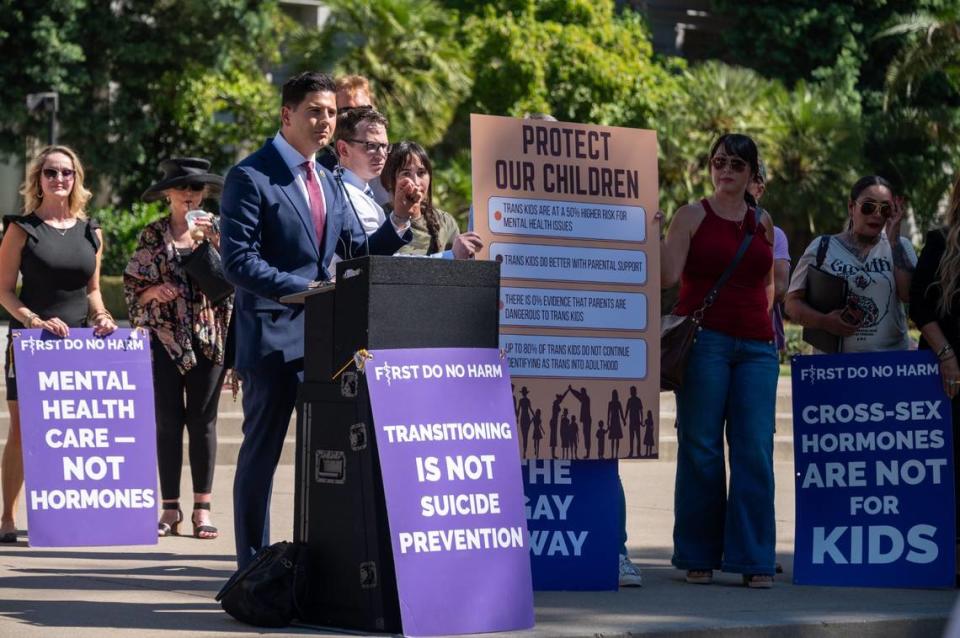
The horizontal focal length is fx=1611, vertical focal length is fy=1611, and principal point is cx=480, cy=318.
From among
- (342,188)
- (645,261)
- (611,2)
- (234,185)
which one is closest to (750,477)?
(645,261)

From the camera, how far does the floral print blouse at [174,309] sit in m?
8.73

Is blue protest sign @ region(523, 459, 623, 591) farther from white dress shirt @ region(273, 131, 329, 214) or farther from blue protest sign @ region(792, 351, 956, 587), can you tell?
white dress shirt @ region(273, 131, 329, 214)

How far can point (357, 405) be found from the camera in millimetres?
5473

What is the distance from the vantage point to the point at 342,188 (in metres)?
6.40

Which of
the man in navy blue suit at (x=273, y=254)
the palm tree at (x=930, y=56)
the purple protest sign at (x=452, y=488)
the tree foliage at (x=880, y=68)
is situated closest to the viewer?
the purple protest sign at (x=452, y=488)

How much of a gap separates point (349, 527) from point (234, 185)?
1.38m

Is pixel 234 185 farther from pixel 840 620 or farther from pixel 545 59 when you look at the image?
pixel 545 59

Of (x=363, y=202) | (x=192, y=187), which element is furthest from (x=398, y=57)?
(x=363, y=202)

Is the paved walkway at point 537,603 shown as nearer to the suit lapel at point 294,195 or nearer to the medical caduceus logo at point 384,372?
the medical caduceus logo at point 384,372

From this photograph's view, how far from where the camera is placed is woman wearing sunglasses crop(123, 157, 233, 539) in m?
8.73

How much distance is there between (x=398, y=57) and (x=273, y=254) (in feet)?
82.0

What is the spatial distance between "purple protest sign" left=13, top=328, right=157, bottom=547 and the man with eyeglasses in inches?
87.6

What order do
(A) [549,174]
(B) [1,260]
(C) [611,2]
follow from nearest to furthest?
(A) [549,174]
(B) [1,260]
(C) [611,2]

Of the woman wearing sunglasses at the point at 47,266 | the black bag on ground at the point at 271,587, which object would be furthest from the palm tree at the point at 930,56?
the black bag on ground at the point at 271,587
